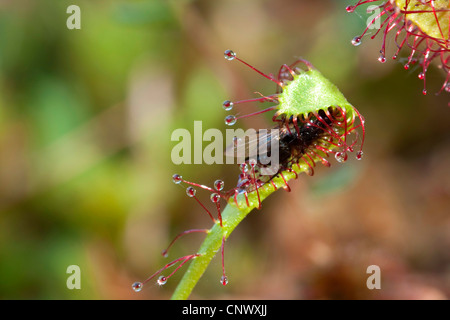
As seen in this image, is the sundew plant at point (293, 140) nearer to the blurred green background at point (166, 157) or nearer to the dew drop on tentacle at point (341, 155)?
the dew drop on tentacle at point (341, 155)

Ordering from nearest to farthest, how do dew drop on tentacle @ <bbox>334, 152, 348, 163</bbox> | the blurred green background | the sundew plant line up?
the sundew plant, dew drop on tentacle @ <bbox>334, 152, 348, 163</bbox>, the blurred green background

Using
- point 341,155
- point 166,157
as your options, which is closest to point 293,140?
point 341,155

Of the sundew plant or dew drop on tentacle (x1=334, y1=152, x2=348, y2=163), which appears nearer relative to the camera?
the sundew plant

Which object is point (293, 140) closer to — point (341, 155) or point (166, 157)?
point (341, 155)

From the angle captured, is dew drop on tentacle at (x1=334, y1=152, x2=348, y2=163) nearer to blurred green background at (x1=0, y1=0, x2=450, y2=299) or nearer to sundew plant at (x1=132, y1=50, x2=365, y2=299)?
sundew plant at (x1=132, y1=50, x2=365, y2=299)

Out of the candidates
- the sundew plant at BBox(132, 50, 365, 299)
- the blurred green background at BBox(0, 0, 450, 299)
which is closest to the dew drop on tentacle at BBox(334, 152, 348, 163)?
the sundew plant at BBox(132, 50, 365, 299)

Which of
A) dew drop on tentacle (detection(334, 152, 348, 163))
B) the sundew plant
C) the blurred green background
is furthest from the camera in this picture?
the blurred green background

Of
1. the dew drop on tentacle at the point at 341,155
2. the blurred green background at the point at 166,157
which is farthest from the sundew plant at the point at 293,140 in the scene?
the blurred green background at the point at 166,157
